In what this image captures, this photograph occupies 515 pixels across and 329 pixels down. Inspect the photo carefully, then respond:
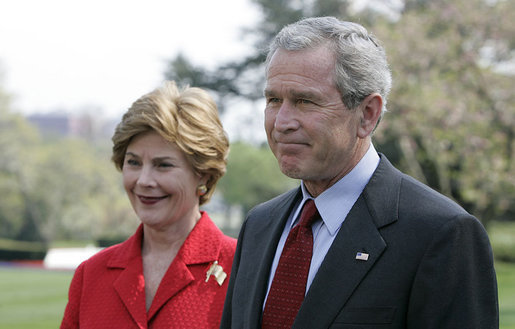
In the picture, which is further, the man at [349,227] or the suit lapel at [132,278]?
the suit lapel at [132,278]

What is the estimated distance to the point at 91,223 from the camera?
4909 cm

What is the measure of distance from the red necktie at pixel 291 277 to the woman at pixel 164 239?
1094 mm

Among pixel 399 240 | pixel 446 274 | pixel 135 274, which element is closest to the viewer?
pixel 446 274

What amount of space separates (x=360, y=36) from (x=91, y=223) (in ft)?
159

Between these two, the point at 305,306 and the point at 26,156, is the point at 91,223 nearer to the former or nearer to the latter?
the point at 26,156

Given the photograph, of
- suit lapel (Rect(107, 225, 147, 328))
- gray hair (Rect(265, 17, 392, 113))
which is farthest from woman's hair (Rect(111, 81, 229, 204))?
gray hair (Rect(265, 17, 392, 113))

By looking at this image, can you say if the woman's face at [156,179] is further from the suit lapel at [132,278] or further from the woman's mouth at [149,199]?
the suit lapel at [132,278]

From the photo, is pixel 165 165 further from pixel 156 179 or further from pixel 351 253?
pixel 351 253

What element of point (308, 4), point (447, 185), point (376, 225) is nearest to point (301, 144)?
point (376, 225)

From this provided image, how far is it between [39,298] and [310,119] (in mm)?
17894

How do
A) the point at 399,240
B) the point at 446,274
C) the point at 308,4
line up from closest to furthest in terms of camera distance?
the point at 446,274
the point at 399,240
the point at 308,4

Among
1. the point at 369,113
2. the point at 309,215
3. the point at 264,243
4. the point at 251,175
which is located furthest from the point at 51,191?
the point at 369,113

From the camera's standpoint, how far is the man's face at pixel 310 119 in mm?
2359

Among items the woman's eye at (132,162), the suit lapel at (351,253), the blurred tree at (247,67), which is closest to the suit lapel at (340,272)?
the suit lapel at (351,253)
